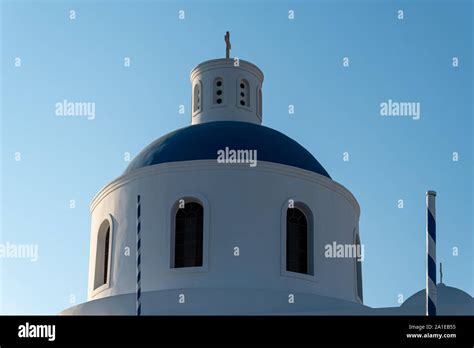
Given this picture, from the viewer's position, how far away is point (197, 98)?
2595 cm

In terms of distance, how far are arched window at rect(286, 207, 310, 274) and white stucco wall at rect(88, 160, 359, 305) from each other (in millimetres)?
249

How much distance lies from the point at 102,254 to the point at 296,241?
459 centimetres

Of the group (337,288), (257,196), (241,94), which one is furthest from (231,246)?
(241,94)

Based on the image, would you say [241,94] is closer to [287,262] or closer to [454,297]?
[287,262]

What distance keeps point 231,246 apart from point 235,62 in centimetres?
588

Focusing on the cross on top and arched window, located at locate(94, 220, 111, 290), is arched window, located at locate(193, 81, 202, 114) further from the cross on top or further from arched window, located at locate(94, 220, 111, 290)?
arched window, located at locate(94, 220, 111, 290)

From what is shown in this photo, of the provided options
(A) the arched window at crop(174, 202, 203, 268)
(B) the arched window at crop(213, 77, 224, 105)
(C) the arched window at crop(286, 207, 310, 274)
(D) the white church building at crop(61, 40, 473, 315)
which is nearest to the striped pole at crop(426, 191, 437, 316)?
(D) the white church building at crop(61, 40, 473, 315)

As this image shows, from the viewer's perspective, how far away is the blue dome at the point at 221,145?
898 inches

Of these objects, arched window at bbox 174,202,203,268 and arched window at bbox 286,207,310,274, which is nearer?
arched window at bbox 174,202,203,268

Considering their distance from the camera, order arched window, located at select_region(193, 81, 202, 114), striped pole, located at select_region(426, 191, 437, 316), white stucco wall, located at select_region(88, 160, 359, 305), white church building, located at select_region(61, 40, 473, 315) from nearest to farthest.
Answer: striped pole, located at select_region(426, 191, 437, 316) → white church building, located at select_region(61, 40, 473, 315) → white stucco wall, located at select_region(88, 160, 359, 305) → arched window, located at select_region(193, 81, 202, 114)

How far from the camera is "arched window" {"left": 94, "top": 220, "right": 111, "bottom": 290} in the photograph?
23344mm

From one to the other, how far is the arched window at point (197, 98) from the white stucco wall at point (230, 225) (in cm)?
359

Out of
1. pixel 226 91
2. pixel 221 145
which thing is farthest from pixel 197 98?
pixel 221 145

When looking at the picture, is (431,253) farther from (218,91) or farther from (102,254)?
(218,91)
